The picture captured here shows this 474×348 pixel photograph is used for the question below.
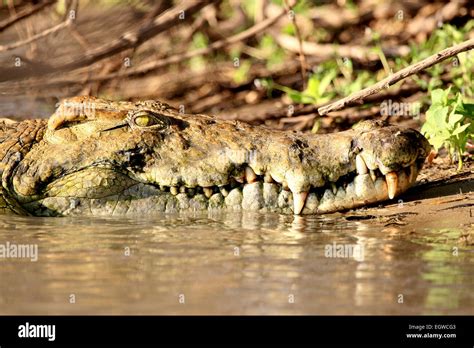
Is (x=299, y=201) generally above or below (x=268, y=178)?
below

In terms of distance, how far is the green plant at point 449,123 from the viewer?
19.7 feet

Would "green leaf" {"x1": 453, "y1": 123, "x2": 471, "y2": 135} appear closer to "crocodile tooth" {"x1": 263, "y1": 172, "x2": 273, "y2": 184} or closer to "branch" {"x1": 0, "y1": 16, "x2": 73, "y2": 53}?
"crocodile tooth" {"x1": 263, "y1": 172, "x2": 273, "y2": 184}

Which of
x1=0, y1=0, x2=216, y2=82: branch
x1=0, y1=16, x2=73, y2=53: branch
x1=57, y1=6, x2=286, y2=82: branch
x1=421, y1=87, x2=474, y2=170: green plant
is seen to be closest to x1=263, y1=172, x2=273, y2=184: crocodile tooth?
x1=421, y1=87, x2=474, y2=170: green plant

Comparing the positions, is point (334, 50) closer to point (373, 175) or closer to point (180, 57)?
point (180, 57)

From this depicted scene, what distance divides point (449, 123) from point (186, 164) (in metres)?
1.70

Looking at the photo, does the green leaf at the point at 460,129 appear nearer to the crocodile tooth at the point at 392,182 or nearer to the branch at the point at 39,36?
the crocodile tooth at the point at 392,182

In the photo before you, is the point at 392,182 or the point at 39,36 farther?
the point at 39,36

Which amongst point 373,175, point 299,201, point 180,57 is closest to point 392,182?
point 373,175

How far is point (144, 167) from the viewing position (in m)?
5.50

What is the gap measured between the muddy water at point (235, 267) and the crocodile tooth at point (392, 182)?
0.61 ft

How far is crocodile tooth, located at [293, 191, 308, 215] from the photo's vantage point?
17.4 feet

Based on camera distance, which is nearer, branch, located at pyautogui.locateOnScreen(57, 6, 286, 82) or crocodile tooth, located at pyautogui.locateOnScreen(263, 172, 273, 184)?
crocodile tooth, located at pyautogui.locateOnScreen(263, 172, 273, 184)

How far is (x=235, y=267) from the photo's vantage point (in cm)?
423
